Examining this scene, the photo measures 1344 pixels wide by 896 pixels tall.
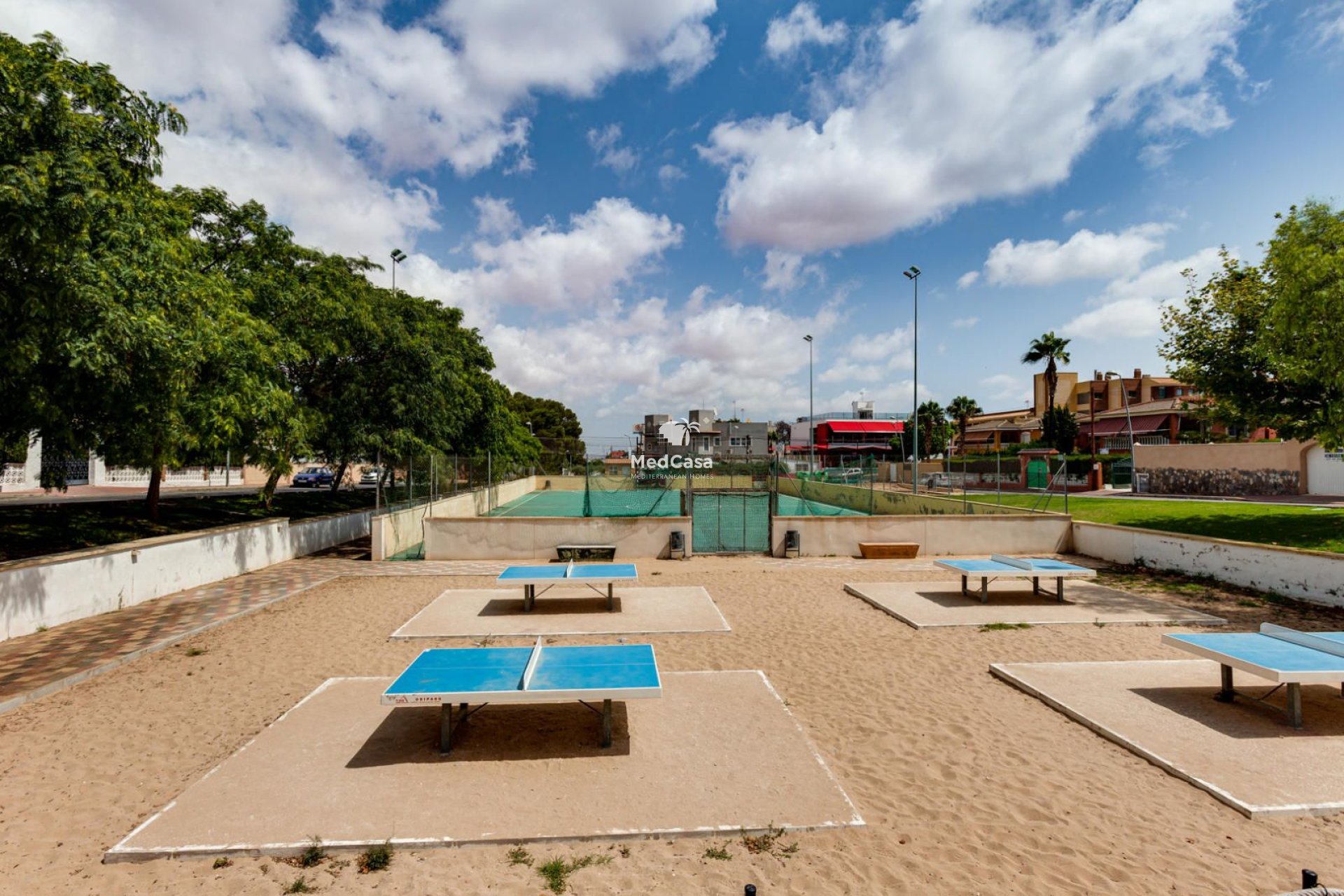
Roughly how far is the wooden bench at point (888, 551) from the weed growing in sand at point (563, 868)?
592 inches

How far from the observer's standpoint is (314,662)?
337 inches

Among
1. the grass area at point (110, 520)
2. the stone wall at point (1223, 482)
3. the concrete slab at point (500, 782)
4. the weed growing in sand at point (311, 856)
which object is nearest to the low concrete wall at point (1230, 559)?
the concrete slab at point (500, 782)

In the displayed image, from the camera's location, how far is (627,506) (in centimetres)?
2531

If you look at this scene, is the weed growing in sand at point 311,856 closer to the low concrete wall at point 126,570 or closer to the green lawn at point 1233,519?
the low concrete wall at point 126,570

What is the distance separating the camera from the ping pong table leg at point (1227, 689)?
696 cm

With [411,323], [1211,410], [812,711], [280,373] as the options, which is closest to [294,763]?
[812,711]

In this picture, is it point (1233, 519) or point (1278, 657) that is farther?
point (1233, 519)

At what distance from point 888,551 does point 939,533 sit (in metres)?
1.85

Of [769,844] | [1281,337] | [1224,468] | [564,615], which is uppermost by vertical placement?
[1281,337]

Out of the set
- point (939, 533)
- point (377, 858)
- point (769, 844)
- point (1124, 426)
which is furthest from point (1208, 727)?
point (1124, 426)

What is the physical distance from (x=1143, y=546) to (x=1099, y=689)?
420 inches

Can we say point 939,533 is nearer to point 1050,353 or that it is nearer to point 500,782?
point 500,782

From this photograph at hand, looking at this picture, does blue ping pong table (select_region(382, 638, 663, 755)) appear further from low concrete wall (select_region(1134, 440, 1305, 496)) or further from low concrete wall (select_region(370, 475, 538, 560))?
low concrete wall (select_region(1134, 440, 1305, 496))

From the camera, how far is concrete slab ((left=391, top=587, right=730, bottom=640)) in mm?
10125
